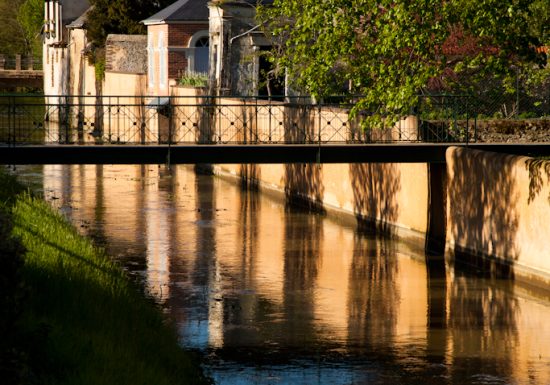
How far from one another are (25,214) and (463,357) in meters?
8.01

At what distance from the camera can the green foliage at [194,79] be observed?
154 feet

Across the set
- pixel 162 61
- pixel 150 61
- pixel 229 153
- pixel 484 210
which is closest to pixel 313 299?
pixel 484 210

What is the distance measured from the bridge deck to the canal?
6.00 ft

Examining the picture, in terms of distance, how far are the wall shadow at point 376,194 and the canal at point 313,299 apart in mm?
565

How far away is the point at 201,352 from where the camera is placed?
53.1ft

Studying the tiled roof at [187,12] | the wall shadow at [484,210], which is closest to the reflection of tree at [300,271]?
the wall shadow at [484,210]

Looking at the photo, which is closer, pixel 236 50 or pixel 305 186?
pixel 305 186

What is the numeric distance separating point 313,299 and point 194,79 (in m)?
28.5

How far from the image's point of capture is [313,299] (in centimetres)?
2020

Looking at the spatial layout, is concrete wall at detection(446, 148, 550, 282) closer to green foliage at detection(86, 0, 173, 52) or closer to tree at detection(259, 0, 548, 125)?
tree at detection(259, 0, 548, 125)

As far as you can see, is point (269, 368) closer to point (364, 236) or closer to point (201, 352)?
point (201, 352)

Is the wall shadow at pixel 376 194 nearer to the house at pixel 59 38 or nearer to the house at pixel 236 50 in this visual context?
the house at pixel 236 50

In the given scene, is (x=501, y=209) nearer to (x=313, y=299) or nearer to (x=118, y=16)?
(x=313, y=299)

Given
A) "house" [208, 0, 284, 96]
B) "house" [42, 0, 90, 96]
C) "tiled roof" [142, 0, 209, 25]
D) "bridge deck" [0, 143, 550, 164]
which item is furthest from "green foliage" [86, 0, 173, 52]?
"bridge deck" [0, 143, 550, 164]
